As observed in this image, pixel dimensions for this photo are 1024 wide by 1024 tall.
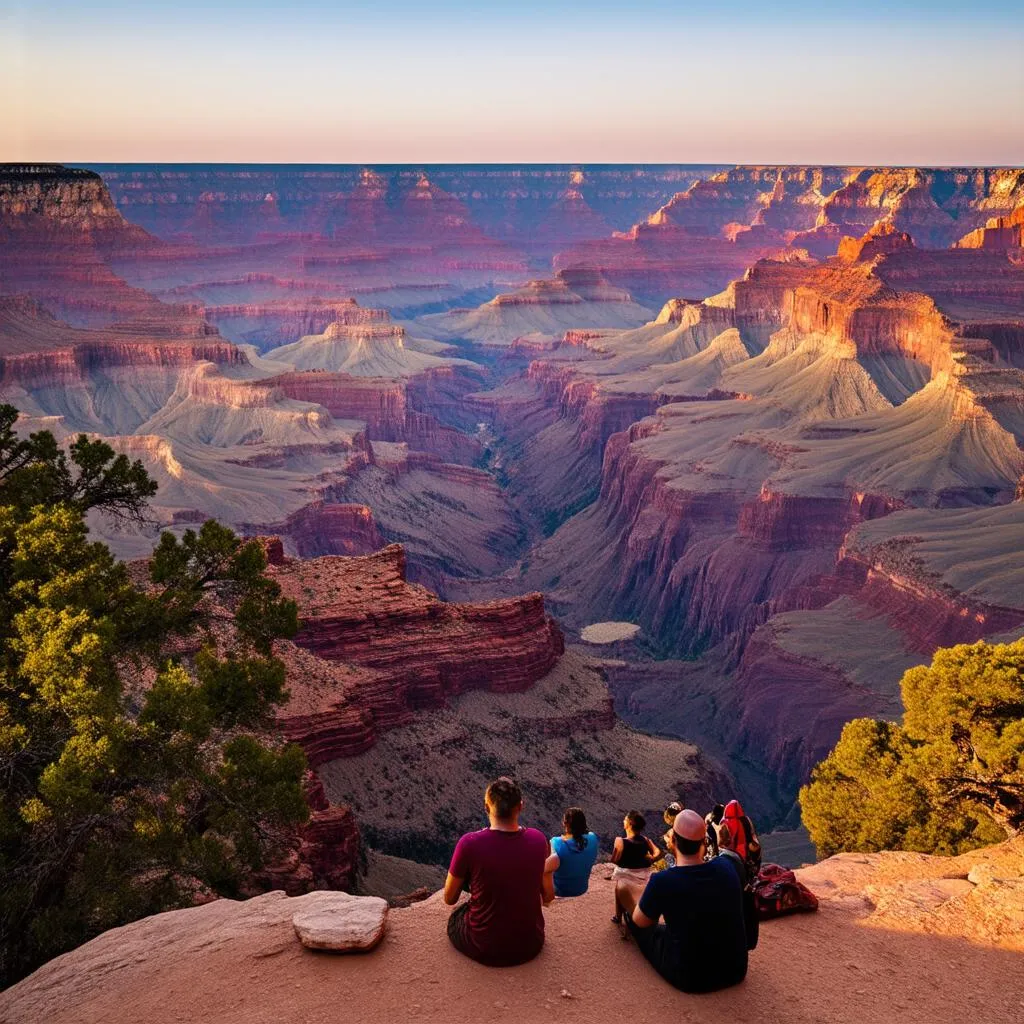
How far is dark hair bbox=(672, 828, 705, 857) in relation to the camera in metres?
13.5

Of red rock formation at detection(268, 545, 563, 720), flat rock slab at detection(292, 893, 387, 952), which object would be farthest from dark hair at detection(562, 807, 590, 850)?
red rock formation at detection(268, 545, 563, 720)

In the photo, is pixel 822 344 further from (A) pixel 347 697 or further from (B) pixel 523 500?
(A) pixel 347 697

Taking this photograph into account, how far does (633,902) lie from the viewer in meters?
14.9

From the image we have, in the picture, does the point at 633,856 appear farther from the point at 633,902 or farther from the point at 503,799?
the point at 503,799

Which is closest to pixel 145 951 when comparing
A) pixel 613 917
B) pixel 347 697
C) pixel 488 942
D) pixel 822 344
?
pixel 488 942

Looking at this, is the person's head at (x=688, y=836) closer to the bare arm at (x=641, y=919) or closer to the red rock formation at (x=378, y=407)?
the bare arm at (x=641, y=919)

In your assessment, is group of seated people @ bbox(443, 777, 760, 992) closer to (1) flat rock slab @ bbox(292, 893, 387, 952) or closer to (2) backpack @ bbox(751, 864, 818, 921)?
(1) flat rock slab @ bbox(292, 893, 387, 952)

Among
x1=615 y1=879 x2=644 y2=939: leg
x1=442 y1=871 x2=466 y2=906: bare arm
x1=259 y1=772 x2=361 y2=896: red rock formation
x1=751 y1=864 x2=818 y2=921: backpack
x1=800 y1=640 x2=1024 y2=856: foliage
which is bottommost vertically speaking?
x1=259 y1=772 x2=361 y2=896: red rock formation

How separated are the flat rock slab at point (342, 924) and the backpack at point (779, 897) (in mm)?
5648

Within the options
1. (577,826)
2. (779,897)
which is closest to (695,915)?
(577,826)

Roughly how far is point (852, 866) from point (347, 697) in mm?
21286

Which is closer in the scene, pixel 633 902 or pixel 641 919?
pixel 641 919

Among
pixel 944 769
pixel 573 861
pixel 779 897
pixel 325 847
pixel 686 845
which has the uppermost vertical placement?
pixel 686 845

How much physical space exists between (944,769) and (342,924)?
55.5 feet
